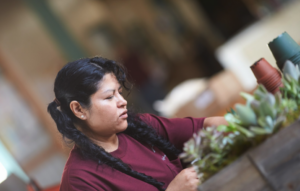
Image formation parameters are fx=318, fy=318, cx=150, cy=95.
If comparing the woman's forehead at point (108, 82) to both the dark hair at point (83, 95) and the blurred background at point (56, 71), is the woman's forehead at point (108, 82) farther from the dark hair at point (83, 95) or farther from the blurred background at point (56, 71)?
the blurred background at point (56, 71)

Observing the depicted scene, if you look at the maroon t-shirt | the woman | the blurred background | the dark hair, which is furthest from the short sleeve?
the blurred background

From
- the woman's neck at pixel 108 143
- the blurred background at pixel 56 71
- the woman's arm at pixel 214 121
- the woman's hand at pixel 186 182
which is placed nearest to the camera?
the woman's hand at pixel 186 182

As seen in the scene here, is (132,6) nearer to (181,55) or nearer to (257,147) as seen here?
(181,55)

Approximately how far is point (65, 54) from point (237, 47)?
2252mm

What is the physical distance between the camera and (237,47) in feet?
14.1

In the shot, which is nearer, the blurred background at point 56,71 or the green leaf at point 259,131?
the green leaf at point 259,131

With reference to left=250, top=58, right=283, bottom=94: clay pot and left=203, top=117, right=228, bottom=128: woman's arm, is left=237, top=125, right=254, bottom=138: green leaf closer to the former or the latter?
left=250, top=58, right=283, bottom=94: clay pot

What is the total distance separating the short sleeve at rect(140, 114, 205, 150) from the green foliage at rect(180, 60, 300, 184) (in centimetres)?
50

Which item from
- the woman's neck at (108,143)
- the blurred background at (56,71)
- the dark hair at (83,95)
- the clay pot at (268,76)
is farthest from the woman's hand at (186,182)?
the blurred background at (56,71)

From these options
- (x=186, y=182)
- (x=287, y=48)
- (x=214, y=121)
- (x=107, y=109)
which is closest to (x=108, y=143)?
(x=107, y=109)

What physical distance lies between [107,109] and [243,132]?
0.50 meters

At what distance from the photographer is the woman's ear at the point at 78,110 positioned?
1.18 meters

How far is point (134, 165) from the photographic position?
1.27m

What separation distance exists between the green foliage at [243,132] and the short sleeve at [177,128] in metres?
0.50
